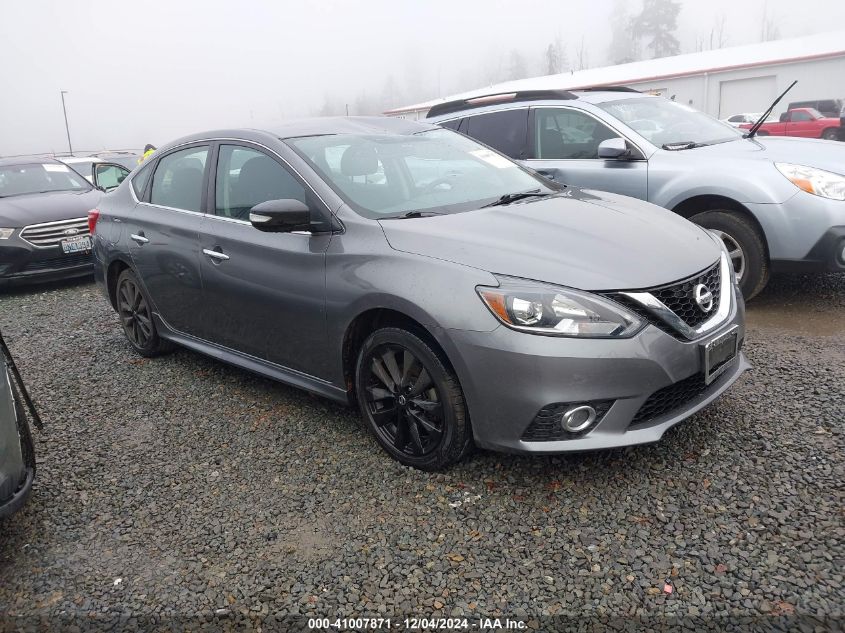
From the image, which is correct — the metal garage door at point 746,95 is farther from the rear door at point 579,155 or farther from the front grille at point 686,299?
the front grille at point 686,299

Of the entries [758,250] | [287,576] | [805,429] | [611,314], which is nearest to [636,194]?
[758,250]

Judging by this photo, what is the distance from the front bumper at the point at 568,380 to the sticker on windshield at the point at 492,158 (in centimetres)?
170

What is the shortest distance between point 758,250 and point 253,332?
3552 millimetres

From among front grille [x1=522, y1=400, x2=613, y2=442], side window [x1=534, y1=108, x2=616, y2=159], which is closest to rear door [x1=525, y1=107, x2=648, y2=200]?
side window [x1=534, y1=108, x2=616, y2=159]

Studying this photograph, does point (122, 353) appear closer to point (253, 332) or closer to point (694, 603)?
point (253, 332)

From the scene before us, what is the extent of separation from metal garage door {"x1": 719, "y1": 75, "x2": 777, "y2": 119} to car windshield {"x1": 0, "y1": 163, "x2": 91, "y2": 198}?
2733 cm

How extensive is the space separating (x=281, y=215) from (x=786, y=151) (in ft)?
13.2

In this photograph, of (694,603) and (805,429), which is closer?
(694,603)

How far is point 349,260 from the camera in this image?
3.20 metres

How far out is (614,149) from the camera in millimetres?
5375

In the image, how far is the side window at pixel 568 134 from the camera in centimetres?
577

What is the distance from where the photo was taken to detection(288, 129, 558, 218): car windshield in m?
3.45

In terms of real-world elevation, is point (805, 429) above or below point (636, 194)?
below

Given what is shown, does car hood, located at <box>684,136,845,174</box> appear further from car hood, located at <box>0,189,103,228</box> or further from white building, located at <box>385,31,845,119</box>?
white building, located at <box>385,31,845,119</box>
